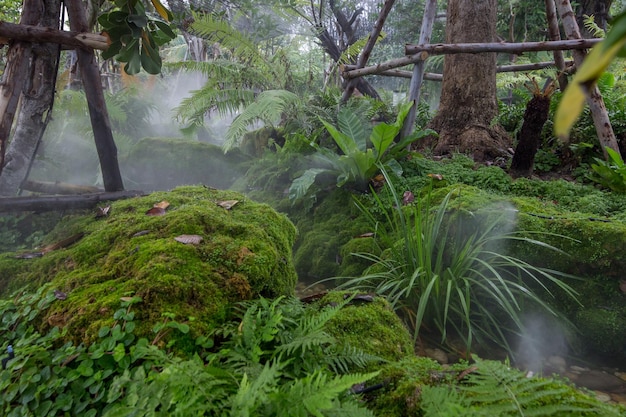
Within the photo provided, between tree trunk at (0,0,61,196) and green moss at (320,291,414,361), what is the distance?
2.87m

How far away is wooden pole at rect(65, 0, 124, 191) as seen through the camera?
9.46 ft

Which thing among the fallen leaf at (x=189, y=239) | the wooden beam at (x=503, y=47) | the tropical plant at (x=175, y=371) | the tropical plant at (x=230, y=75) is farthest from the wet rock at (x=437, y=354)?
the tropical plant at (x=230, y=75)

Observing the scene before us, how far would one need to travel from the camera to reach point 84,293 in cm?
149

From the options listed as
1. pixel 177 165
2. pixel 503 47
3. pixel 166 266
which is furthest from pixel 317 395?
pixel 177 165

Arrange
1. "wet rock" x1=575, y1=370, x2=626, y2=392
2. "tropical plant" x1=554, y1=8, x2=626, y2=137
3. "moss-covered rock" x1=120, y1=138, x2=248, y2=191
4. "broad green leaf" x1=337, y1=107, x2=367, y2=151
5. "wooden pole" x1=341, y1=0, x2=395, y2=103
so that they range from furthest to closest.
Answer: "moss-covered rock" x1=120, y1=138, x2=248, y2=191 < "broad green leaf" x1=337, y1=107, x2=367, y2=151 < "wooden pole" x1=341, y1=0, x2=395, y2=103 < "wet rock" x1=575, y1=370, x2=626, y2=392 < "tropical plant" x1=554, y1=8, x2=626, y2=137

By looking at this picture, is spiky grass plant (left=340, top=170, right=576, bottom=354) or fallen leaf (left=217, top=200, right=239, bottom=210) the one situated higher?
fallen leaf (left=217, top=200, right=239, bottom=210)

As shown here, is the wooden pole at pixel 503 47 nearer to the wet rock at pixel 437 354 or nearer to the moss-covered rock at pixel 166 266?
the moss-covered rock at pixel 166 266

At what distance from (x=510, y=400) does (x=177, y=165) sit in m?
6.48

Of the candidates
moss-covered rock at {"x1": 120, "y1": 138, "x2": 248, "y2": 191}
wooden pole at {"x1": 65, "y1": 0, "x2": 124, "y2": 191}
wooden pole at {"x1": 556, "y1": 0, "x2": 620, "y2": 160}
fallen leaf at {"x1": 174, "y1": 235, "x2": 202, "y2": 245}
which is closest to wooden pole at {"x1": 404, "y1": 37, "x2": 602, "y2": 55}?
wooden pole at {"x1": 556, "y1": 0, "x2": 620, "y2": 160}

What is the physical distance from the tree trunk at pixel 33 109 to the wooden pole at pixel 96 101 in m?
0.23

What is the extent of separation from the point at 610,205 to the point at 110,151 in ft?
13.4

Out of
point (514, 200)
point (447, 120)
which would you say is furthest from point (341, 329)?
point (447, 120)

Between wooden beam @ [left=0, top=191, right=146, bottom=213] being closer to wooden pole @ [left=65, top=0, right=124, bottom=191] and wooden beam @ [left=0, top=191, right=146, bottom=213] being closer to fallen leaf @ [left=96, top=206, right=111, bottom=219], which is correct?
wooden pole @ [left=65, top=0, right=124, bottom=191]

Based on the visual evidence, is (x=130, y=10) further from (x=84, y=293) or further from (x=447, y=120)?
(x=447, y=120)
